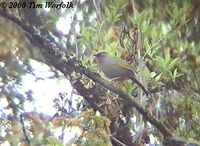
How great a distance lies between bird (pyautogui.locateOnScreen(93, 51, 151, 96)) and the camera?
2.84ft

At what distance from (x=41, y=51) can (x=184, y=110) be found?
35 centimetres

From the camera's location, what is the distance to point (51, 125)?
2.78 feet

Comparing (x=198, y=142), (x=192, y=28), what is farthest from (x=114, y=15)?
(x=198, y=142)

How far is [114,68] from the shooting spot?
34.1 inches

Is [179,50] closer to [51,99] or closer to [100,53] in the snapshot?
[100,53]

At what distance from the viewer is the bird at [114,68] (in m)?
0.87

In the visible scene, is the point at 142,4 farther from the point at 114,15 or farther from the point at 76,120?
the point at 76,120

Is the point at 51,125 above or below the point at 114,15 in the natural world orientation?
below

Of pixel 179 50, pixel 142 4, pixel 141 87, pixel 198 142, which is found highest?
pixel 142 4

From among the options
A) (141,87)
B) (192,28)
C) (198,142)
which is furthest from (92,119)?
(192,28)

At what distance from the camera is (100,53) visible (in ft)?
2.86

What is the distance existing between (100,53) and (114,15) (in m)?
0.09

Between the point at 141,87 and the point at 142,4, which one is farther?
the point at 142,4

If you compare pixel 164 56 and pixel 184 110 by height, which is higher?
pixel 164 56
